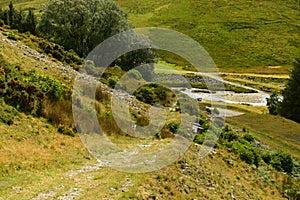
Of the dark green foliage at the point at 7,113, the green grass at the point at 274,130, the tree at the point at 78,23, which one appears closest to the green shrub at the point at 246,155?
the green grass at the point at 274,130

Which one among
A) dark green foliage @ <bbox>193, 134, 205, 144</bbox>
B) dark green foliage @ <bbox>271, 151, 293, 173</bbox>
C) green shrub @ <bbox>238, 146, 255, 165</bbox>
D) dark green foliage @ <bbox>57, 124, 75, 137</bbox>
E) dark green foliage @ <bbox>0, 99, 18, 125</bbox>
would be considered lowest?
dark green foliage @ <bbox>271, 151, 293, 173</bbox>

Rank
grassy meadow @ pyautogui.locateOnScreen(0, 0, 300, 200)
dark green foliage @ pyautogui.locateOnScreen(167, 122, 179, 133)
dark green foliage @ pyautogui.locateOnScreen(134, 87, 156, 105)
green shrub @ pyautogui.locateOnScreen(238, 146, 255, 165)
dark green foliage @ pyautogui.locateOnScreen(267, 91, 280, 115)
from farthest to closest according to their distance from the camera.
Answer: dark green foliage @ pyautogui.locateOnScreen(267, 91, 280, 115) < dark green foliage @ pyautogui.locateOnScreen(134, 87, 156, 105) < green shrub @ pyautogui.locateOnScreen(238, 146, 255, 165) < dark green foliage @ pyautogui.locateOnScreen(167, 122, 179, 133) < grassy meadow @ pyautogui.locateOnScreen(0, 0, 300, 200)

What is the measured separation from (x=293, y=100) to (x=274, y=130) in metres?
22.5

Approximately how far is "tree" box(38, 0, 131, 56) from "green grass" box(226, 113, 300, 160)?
30183 mm

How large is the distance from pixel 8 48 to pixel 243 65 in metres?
155

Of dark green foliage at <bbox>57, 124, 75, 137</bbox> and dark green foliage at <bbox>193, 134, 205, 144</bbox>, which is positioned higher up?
dark green foliage at <bbox>57, 124, 75, 137</bbox>

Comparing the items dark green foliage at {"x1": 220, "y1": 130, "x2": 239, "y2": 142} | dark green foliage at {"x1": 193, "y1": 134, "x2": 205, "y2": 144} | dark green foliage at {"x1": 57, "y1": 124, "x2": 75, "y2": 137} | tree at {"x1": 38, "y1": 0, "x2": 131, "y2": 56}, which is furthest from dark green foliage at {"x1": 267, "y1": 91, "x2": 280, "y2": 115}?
dark green foliage at {"x1": 57, "y1": 124, "x2": 75, "y2": 137}

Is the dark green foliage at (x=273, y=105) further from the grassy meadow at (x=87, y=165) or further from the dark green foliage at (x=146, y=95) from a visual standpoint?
the dark green foliage at (x=146, y=95)

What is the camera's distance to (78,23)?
63.0 m

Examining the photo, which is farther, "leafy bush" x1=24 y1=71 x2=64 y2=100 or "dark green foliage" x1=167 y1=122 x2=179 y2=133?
"dark green foliage" x1=167 y1=122 x2=179 y2=133

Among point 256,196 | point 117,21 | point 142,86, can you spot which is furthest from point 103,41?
point 256,196

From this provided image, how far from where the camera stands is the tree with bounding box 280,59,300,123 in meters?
67.1

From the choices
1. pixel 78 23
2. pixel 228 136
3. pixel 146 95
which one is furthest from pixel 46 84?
pixel 78 23

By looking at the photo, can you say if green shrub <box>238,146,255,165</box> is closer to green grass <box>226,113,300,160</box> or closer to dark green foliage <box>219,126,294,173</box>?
dark green foliage <box>219,126,294,173</box>
